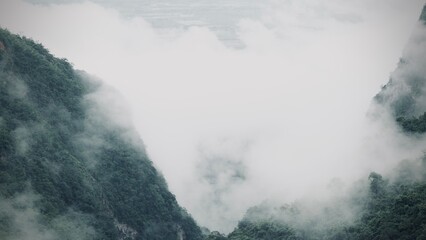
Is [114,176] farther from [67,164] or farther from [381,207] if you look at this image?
[381,207]

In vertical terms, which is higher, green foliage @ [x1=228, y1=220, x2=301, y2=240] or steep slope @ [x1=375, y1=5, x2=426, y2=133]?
steep slope @ [x1=375, y1=5, x2=426, y2=133]

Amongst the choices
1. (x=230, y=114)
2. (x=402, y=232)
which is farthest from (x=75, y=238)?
(x=230, y=114)

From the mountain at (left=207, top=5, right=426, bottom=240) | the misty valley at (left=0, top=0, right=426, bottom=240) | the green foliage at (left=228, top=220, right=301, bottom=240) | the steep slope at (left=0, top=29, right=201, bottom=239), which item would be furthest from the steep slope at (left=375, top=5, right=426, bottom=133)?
the steep slope at (left=0, top=29, right=201, bottom=239)

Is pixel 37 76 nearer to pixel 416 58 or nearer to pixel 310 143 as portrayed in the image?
pixel 416 58

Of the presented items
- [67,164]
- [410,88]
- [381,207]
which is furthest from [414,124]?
[67,164]

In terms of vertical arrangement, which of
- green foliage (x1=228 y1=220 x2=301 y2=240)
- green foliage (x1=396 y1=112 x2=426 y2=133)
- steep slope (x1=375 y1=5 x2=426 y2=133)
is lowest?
Result: green foliage (x1=228 y1=220 x2=301 y2=240)

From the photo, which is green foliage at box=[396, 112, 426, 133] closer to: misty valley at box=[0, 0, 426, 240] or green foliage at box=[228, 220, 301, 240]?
misty valley at box=[0, 0, 426, 240]
